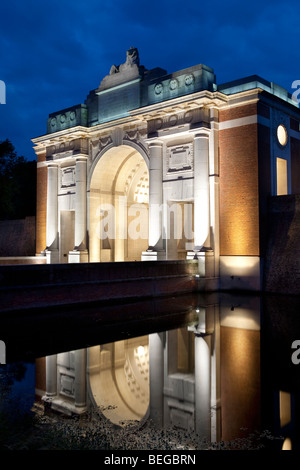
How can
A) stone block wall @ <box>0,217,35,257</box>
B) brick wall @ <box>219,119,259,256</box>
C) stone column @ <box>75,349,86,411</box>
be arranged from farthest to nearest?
1. stone block wall @ <box>0,217,35,257</box>
2. brick wall @ <box>219,119,259,256</box>
3. stone column @ <box>75,349,86,411</box>

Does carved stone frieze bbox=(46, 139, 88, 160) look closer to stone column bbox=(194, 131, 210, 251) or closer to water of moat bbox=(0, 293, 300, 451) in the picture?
stone column bbox=(194, 131, 210, 251)

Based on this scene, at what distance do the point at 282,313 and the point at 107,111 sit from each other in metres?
17.3

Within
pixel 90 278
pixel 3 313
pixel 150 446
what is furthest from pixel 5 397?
pixel 90 278

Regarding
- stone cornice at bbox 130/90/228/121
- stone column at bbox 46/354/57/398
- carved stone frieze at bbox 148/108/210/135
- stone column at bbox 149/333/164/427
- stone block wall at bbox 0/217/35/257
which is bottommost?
stone column at bbox 149/333/164/427

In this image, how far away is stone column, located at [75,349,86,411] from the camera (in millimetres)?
5879

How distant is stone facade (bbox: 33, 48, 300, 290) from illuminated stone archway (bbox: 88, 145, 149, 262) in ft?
0.28

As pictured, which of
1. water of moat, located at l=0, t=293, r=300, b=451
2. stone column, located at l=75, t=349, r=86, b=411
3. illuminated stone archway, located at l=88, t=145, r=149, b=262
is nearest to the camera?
water of moat, located at l=0, t=293, r=300, b=451

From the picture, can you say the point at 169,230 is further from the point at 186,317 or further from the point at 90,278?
the point at 186,317

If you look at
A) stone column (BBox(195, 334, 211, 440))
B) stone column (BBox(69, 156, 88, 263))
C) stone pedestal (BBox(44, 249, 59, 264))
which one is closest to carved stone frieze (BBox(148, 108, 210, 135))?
stone column (BBox(69, 156, 88, 263))

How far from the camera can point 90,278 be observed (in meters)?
15.2

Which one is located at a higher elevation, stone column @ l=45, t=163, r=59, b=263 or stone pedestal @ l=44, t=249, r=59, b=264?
stone column @ l=45, t=163, r=59, b=263

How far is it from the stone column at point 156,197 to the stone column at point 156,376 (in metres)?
12.2

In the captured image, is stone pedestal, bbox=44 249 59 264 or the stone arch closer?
the stone arch

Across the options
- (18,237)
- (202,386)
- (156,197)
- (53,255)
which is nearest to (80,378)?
(202,386)
